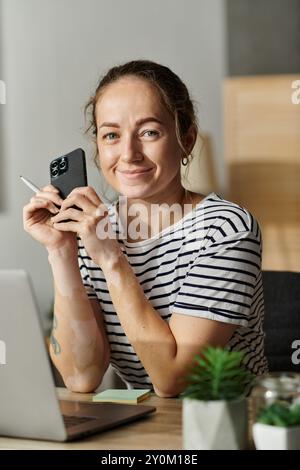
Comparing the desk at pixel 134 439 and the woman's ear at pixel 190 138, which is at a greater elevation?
the woman's ear at pixel 190 138

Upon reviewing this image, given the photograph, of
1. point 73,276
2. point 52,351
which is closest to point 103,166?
point 73,276

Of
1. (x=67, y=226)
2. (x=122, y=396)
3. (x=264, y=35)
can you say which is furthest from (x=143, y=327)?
(x=264, y=35)

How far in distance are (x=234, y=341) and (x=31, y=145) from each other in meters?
2.61

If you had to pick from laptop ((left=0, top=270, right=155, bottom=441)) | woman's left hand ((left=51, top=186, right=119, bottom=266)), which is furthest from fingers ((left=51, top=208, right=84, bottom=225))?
laptop ((left=0, top=270, right=155, bottom=441))

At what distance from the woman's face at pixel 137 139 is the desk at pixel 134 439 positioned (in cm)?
58

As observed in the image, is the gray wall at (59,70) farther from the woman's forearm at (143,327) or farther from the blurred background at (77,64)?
the woman's forearm at (143,327)

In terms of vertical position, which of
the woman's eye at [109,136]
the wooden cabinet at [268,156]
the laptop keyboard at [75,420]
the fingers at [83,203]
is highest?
the woman's eye at [109,136]

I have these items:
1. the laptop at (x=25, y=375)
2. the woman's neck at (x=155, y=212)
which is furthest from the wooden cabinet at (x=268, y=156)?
the laptop at (x=25, y=375)

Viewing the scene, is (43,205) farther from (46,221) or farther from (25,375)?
(25,375)

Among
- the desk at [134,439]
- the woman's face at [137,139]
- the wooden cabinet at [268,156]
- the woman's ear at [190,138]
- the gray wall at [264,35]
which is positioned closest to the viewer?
the desk at [134,439]

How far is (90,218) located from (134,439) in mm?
496

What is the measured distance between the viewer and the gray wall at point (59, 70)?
3.95 meters

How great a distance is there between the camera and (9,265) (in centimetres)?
399

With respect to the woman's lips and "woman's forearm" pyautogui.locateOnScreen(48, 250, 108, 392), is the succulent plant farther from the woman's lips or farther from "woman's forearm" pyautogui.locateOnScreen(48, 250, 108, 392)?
the woman's lips
